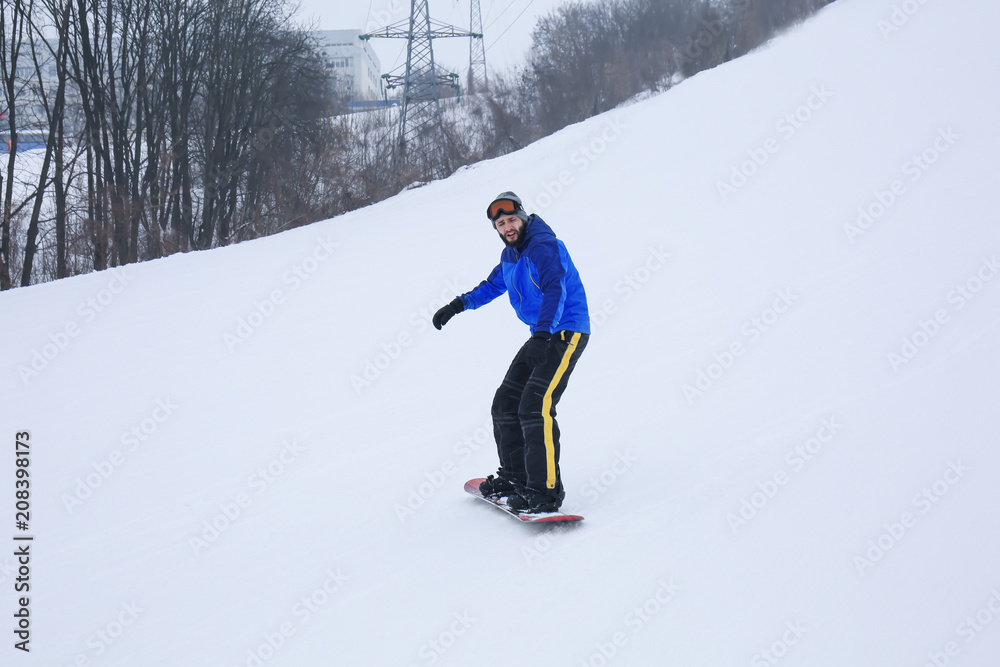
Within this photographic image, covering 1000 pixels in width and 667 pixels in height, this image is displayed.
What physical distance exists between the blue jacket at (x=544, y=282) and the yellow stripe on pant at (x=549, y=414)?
10 cm

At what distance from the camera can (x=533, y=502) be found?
3.31m

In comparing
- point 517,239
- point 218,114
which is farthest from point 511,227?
point 218,114

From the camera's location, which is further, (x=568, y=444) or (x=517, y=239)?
(x=568, y=444)

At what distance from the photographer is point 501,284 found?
12.6 feet

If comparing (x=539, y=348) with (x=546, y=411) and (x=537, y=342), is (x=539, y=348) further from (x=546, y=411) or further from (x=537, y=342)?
(x=546, y=411)

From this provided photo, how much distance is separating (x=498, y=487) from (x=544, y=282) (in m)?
1.15

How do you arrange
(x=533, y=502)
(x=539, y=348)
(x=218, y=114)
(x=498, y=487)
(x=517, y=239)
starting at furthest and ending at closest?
(x=218, y=114)
(x=498, y=487)
(x=517, y=239)
(x=533, y=502)
(x=539, y=348)

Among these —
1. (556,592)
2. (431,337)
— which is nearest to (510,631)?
(556,592)

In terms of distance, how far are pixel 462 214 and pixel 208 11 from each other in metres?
12.4

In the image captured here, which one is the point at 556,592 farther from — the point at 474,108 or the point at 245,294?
the point at 474,108

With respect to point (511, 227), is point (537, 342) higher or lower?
lower

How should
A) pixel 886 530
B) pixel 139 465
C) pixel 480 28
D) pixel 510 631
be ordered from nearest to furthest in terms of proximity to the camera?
pixel 510 631
pixel 886 530
pixel 139 465
pixel 480 28

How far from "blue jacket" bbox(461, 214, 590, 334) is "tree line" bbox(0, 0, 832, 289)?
1254cm

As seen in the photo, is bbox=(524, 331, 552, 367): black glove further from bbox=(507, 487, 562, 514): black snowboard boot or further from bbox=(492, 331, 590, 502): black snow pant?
bbox=(507, 487, 562, 514): black snowboard boot
